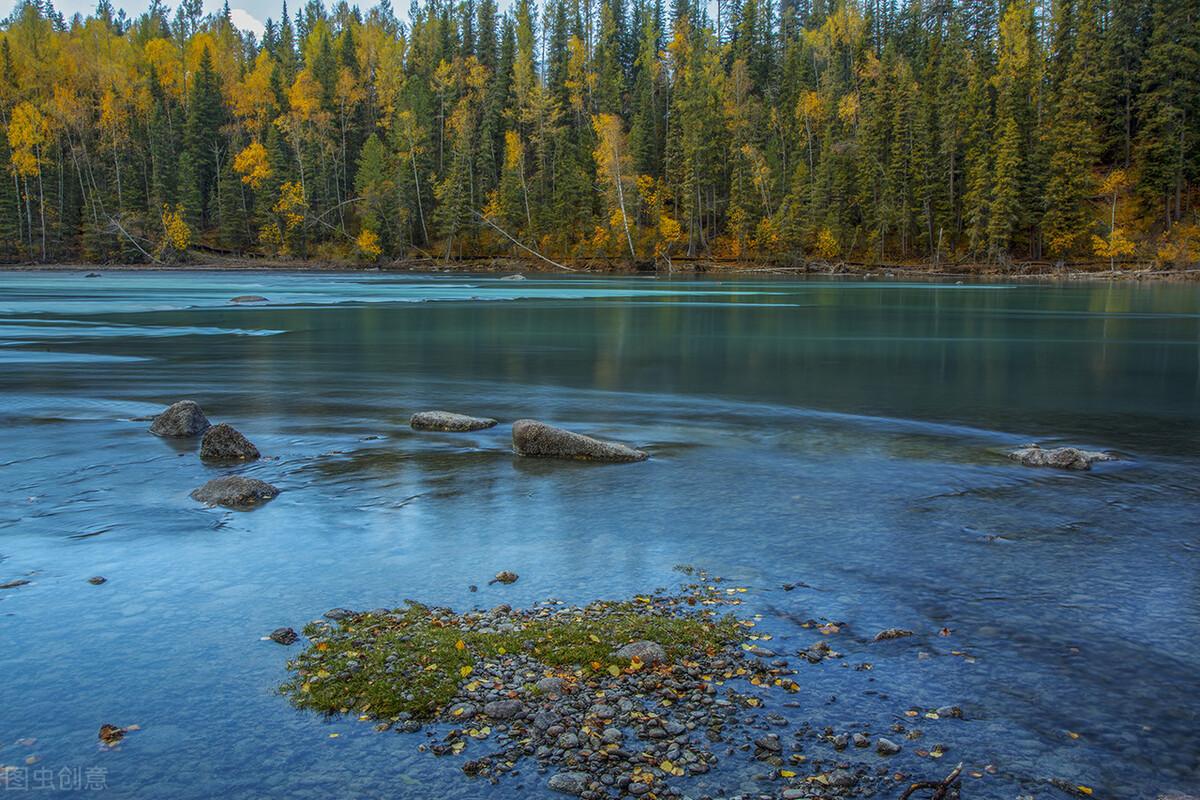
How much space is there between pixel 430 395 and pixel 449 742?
13.3 meters

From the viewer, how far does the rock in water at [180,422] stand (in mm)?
13336

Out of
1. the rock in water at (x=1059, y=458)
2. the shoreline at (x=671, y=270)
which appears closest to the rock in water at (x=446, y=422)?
the rock in water at (x=1059, y=458)

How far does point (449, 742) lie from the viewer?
5004 millimetres

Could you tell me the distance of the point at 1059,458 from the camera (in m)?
11.8

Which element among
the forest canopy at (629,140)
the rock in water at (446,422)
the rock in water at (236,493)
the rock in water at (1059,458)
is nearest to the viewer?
the rock in water at (236,493)

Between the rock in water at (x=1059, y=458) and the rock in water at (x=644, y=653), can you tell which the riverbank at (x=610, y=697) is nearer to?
the rock in water at (x=644, y=653)

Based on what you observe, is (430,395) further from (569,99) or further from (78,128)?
(78,128)

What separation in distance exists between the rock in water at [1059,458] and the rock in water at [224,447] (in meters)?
10.3

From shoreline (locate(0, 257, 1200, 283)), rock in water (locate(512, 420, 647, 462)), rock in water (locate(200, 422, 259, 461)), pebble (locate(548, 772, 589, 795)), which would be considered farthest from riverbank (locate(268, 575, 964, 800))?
shoreline (locate(0, 257, 1200, 283))

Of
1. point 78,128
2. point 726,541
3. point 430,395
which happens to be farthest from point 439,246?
point 726,541

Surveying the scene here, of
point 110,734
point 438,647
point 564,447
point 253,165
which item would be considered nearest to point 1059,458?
point 564,447

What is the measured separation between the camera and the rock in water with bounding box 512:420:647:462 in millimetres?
12227

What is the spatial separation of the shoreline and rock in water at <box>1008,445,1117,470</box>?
68.0 metres

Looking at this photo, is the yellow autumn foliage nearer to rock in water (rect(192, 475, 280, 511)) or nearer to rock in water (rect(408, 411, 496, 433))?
rock in water (rect(408, 411, 496, 433))
